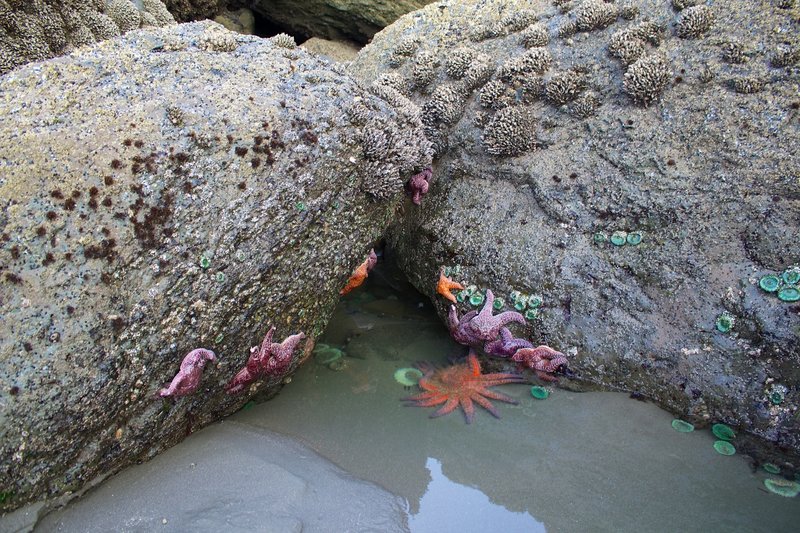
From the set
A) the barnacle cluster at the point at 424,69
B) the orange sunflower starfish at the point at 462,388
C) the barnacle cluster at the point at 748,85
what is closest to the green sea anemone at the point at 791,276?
the barnacle cluster at the point at 748,85

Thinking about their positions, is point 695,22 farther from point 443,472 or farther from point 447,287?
point 443,472

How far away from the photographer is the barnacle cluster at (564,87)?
5367mm

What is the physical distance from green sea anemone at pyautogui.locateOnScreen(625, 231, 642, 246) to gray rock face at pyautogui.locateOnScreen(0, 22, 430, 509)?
1.98 meters

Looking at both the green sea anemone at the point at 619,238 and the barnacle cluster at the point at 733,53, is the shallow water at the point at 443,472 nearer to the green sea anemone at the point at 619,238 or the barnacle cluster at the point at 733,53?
the green sea anemone at the point at 619,238

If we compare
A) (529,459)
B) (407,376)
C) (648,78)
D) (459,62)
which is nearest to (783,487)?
(529,459)

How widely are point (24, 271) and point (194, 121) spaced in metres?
1.36

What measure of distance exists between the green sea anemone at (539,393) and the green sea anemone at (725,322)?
132cm

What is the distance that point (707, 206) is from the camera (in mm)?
4582

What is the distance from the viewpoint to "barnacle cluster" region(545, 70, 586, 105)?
17.6 feet

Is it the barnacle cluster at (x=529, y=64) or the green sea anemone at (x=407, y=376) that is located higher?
the barnacle cluster at (x=529, y=64)

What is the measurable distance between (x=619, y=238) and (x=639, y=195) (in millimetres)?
381

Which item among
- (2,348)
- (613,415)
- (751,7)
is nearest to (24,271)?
(2,348)

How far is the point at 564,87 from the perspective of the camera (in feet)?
17.7

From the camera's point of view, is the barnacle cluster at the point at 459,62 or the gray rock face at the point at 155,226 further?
the barnacle cluster at the point at 459,62
